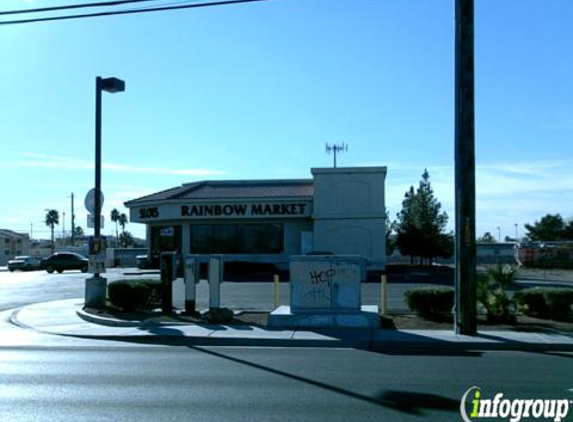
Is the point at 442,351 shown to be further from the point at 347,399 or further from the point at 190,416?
Result: the point at 190,416

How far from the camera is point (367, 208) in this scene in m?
42.8

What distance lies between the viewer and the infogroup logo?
24.4 ft

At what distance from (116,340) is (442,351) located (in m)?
6.78

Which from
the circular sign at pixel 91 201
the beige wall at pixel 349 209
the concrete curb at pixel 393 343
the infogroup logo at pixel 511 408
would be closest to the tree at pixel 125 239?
the beige wall at pixel 349 209

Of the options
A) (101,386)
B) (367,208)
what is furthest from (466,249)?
(367,208)

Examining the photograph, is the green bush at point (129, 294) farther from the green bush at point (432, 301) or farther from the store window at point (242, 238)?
the store window at point (242, 238)

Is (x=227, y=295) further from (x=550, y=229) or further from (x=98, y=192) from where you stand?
(x=550, y=229)

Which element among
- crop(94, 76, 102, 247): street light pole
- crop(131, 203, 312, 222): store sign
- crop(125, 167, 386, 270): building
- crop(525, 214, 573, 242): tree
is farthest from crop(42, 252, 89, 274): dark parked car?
crop(525, 214, 573, 242): tree

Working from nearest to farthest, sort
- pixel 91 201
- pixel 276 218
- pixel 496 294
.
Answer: pixel 496 294, pixel 91 201, pixel 276 218

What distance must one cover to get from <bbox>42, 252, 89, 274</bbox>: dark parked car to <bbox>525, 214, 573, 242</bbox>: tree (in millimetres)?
73276

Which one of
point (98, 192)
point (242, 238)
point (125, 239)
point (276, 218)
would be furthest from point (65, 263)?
point (125, 239)

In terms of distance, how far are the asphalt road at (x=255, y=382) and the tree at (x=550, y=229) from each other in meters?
94.6

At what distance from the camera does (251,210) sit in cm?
4412

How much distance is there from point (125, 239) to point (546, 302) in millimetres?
136045
